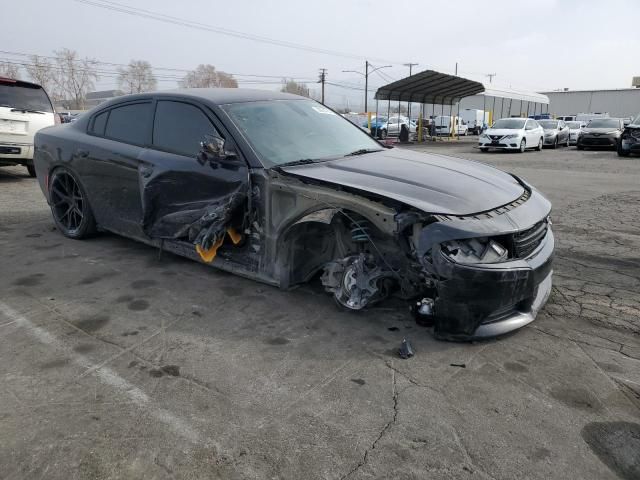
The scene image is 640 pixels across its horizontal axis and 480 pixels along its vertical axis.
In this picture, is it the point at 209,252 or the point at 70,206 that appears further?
the point at 70,206

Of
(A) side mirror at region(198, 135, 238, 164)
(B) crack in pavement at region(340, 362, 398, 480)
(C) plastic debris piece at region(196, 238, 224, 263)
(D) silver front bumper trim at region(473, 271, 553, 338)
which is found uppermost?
(A) side mirror at region(198, 135, 238, 164)

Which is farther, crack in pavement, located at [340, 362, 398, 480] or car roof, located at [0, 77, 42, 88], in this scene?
car roof, located at [0, 77, 42, 88]

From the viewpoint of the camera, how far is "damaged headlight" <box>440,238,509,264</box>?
2.71 metres

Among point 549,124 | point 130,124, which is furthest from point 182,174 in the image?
point 549,124

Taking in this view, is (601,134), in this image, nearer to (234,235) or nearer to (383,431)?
(234,235)

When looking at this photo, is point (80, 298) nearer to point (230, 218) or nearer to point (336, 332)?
point (230, 218)

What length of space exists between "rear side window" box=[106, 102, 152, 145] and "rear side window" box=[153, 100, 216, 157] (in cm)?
14

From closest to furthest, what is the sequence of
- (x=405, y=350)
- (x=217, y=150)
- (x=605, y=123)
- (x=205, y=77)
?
(x=405, y=350)
(x=217, y=150)
(x=605, y=123)
(x=205, y=77)

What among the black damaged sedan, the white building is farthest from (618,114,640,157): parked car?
the white building

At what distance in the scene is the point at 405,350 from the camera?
2.84 m

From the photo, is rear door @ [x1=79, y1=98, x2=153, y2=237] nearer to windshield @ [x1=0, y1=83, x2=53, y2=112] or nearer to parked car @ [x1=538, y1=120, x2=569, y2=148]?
windshield @ [x1=0, y1=83, x2=53, y2=112]

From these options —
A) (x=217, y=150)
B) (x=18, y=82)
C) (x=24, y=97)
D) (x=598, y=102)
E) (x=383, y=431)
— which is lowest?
(x=383, y=431)

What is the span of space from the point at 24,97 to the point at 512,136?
672 inches

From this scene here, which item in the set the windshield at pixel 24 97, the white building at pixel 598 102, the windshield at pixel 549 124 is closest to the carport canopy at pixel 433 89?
the windshield at pixel 549 124
